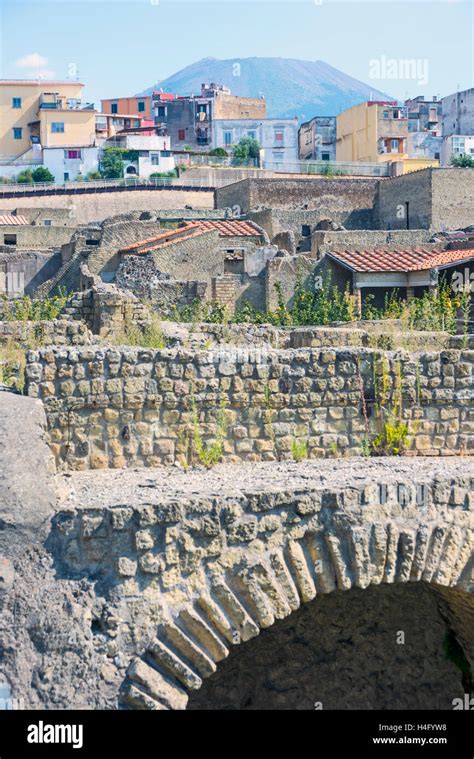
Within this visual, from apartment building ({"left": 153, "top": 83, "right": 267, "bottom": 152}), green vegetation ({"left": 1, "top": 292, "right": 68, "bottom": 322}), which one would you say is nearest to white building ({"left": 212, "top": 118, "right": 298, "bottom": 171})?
apartment building ({"left": 153, "top": 83, "right": 267, "bottom": 152})

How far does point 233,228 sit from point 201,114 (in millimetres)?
40740

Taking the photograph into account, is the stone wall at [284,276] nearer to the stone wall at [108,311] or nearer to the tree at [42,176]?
Answer: the stone wall at [108,311]

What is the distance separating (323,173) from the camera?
162 feet

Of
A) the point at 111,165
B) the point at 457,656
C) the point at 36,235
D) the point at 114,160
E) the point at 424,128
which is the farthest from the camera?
the point at 424,128

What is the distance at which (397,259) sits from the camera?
87.7 feet

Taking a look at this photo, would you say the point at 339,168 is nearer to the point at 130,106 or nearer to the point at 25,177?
the point at 25,177

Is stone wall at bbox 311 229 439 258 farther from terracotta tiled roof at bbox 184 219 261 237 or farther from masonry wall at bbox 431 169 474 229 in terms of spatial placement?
masonry wall at bbox 431 169 474 229

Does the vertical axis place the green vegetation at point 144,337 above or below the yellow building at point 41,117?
below

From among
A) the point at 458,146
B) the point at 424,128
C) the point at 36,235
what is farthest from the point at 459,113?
the point at 36,235

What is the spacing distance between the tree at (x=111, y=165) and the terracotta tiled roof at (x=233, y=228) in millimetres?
25127

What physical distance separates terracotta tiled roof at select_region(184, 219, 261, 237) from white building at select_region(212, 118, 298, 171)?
35.6 meters

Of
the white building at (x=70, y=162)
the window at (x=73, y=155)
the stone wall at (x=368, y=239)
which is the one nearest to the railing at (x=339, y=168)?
the white building at (x=70, y=162)

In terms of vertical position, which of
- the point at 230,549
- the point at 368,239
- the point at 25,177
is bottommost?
the point at 230,549

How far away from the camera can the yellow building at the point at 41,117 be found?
205 feet
